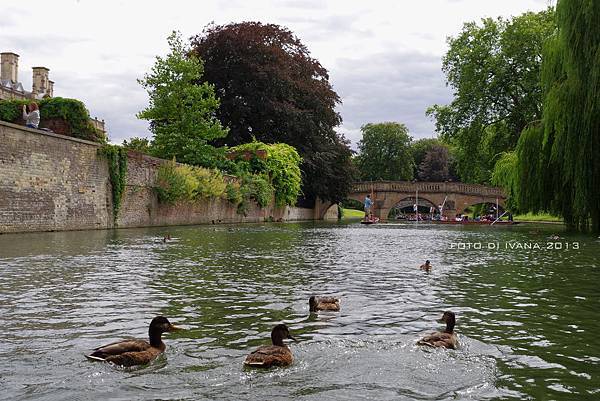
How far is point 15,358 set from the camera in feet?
18.2

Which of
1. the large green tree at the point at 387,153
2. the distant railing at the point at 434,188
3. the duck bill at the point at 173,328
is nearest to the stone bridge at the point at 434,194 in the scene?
the distant railing at the point at 434,188

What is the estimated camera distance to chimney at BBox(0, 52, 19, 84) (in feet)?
236

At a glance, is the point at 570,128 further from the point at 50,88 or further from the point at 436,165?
the point at 436,165

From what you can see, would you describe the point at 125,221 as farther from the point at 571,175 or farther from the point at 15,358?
the point at 15,358

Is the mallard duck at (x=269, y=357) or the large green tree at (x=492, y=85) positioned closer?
the mallard duck at (x=269, y=357)

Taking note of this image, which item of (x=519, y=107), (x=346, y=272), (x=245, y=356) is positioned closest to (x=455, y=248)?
(x=346, y=272)

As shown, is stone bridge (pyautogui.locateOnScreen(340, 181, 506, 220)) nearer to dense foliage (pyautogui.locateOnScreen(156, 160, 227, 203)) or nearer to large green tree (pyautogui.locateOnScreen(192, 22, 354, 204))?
large green tree (pyautogui.locateOnScreen(192, 22, 354, 204))

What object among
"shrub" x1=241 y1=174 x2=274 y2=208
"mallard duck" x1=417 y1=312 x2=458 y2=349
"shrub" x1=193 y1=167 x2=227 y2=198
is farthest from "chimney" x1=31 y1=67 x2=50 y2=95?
"mallard duck" x1=417 y1=312 x2=458 y2=349

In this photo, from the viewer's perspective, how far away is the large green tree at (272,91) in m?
46.9

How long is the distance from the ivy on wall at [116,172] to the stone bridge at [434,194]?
40.5 m

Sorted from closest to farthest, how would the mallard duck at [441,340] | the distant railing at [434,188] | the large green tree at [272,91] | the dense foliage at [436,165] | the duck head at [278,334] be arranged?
the duck head at [278,334] < the mallard duck at [441,340] < the large green tree at [272,91] < the distant railing at [434,188] < the dense foliage at [436,165]

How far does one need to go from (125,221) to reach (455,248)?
51.9 feet

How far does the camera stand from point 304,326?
7188 mm

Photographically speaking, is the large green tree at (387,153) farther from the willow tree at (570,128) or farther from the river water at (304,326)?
the river water at (304,326)
